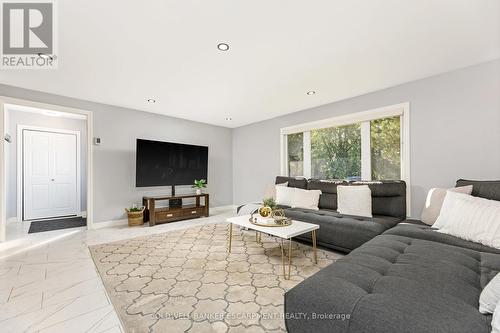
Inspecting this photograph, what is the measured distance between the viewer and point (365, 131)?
3.61 meters

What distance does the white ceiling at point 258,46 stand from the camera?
1.72 meters

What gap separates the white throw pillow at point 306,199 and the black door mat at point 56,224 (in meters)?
4.08

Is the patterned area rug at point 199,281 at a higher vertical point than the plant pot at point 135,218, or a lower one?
lower

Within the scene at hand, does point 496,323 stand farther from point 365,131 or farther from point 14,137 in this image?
point 14,137

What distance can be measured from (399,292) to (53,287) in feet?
8.82

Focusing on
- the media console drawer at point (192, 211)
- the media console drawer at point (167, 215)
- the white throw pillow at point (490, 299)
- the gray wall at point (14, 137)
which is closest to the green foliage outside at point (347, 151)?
the media console drawer at point (192, 211)

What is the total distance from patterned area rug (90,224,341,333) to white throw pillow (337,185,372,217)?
2.36ft

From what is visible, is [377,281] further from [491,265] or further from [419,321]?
[491,265]

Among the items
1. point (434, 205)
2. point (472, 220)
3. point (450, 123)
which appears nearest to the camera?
point (472, 220)

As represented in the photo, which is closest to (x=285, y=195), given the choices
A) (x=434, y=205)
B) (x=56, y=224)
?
(x=434, y=205)

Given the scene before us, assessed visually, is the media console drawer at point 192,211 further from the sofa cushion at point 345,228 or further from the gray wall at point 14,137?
the gray wall at point 14,137

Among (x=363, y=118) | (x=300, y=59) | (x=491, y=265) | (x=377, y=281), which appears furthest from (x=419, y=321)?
(x=363, y=118)

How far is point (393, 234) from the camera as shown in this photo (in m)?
2.02

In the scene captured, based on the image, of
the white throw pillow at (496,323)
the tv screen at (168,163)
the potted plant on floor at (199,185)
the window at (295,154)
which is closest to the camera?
the white throw pillow at (496,323)
